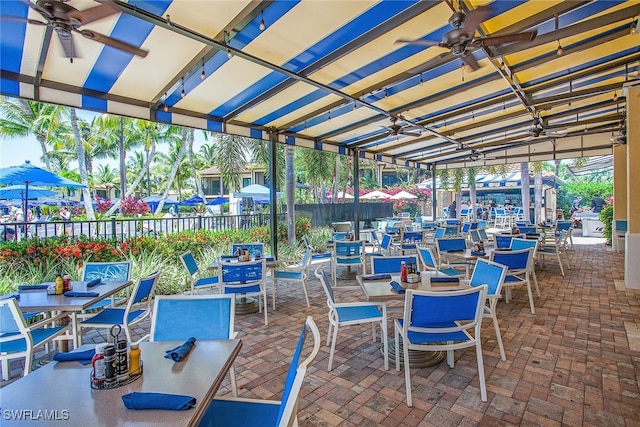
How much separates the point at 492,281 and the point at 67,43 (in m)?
4.47

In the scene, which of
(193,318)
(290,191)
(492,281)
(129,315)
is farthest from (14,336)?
(290,191)

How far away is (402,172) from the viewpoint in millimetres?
28734

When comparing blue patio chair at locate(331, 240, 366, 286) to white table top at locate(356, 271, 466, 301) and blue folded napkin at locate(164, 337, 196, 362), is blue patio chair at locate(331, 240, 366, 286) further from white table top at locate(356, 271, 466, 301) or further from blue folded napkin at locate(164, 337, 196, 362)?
blue folded napkin at locate(164, 337, 196, 362)

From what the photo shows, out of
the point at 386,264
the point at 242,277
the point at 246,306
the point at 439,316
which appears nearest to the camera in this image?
the point at 439,316

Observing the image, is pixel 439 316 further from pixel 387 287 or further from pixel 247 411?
pixel 247 411

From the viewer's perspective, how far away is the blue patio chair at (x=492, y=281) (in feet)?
10.1

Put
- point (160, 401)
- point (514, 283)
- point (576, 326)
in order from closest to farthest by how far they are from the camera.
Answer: point (160, 401) < point (576, 326) < point (514, 283)

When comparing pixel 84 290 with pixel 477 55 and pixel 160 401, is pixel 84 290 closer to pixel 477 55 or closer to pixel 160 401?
pixel 160 401

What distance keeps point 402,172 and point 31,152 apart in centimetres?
2631

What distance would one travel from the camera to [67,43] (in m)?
2.99

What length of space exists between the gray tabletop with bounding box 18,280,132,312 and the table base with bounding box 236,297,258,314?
5.64 feet

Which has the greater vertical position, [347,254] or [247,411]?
[347,254]

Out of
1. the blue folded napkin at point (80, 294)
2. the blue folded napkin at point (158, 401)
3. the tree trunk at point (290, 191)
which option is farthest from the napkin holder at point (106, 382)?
the tree trunk at point (290, 191)

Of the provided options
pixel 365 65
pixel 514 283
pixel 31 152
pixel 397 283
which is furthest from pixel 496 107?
pixel 31 152
